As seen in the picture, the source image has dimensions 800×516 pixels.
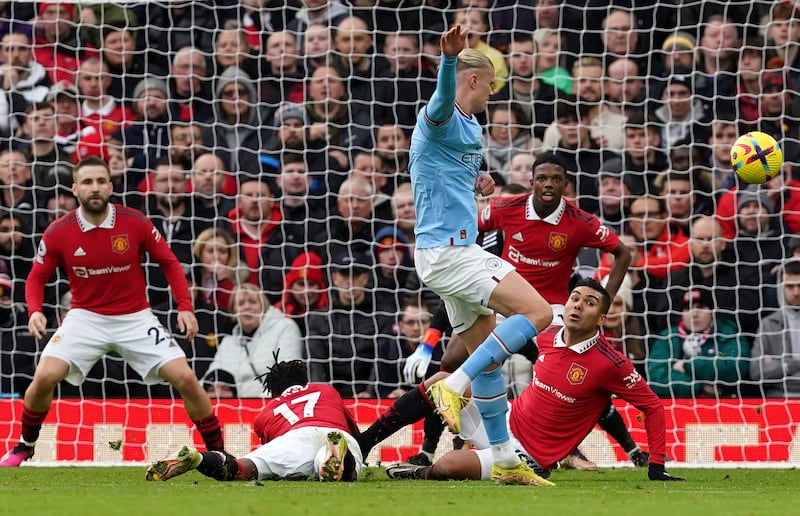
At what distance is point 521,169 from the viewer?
34.2 feet

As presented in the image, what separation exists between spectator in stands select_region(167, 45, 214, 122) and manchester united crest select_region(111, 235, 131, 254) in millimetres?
3130

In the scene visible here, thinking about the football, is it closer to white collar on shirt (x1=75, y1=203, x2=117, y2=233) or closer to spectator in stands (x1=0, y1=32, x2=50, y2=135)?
white collar on shirt (x1=75, y1=203, x2=117, y2=233)

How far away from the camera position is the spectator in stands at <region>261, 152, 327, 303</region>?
413 inches

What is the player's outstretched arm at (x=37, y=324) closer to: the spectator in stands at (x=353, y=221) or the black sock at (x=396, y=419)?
the black sock at (x=396, y=419)

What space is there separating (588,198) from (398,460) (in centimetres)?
289

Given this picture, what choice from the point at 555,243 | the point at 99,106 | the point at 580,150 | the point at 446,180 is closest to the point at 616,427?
the point at 555,243

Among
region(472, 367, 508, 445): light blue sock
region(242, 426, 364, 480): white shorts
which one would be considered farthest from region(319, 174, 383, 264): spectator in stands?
region(472, 367, 508, 445): light blue sock

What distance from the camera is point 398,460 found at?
9.31m

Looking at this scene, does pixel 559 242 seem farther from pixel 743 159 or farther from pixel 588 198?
pixel 588 198

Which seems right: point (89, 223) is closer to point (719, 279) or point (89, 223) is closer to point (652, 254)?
point (652, 254)

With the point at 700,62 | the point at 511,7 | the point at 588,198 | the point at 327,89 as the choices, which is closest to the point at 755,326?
the point at 588,198

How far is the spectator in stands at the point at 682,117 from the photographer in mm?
10625

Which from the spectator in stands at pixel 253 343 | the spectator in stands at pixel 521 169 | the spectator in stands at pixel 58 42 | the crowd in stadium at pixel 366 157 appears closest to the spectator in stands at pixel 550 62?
the crowd in stadium at pixel 366 157

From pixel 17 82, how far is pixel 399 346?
4294 millimetres
